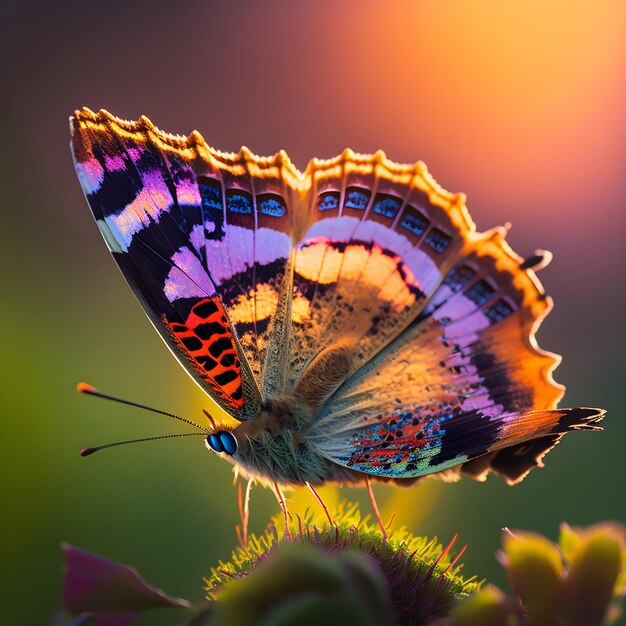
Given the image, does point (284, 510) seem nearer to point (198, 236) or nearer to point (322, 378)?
point (322, 378)

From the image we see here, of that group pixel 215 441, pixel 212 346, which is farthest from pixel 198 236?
pixel 215 441

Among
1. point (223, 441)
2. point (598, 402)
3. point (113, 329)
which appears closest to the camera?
point (223, 441)

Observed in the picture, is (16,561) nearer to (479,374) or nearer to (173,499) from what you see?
(173,499)

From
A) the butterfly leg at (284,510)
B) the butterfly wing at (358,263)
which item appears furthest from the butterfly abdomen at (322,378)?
the butterfly leg at (284,510)

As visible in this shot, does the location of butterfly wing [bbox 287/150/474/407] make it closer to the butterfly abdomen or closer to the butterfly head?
the butterfly abdomen

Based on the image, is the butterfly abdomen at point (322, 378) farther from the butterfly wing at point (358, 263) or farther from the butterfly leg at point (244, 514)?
the butterfly leg at point (244, 514)

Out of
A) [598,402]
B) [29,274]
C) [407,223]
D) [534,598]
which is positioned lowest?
[598,402]

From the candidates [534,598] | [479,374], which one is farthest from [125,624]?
[479,374]

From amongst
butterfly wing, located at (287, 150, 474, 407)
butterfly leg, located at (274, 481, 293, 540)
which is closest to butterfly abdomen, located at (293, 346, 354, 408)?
butterfly wing, located at (287, 150, 474, 407)
